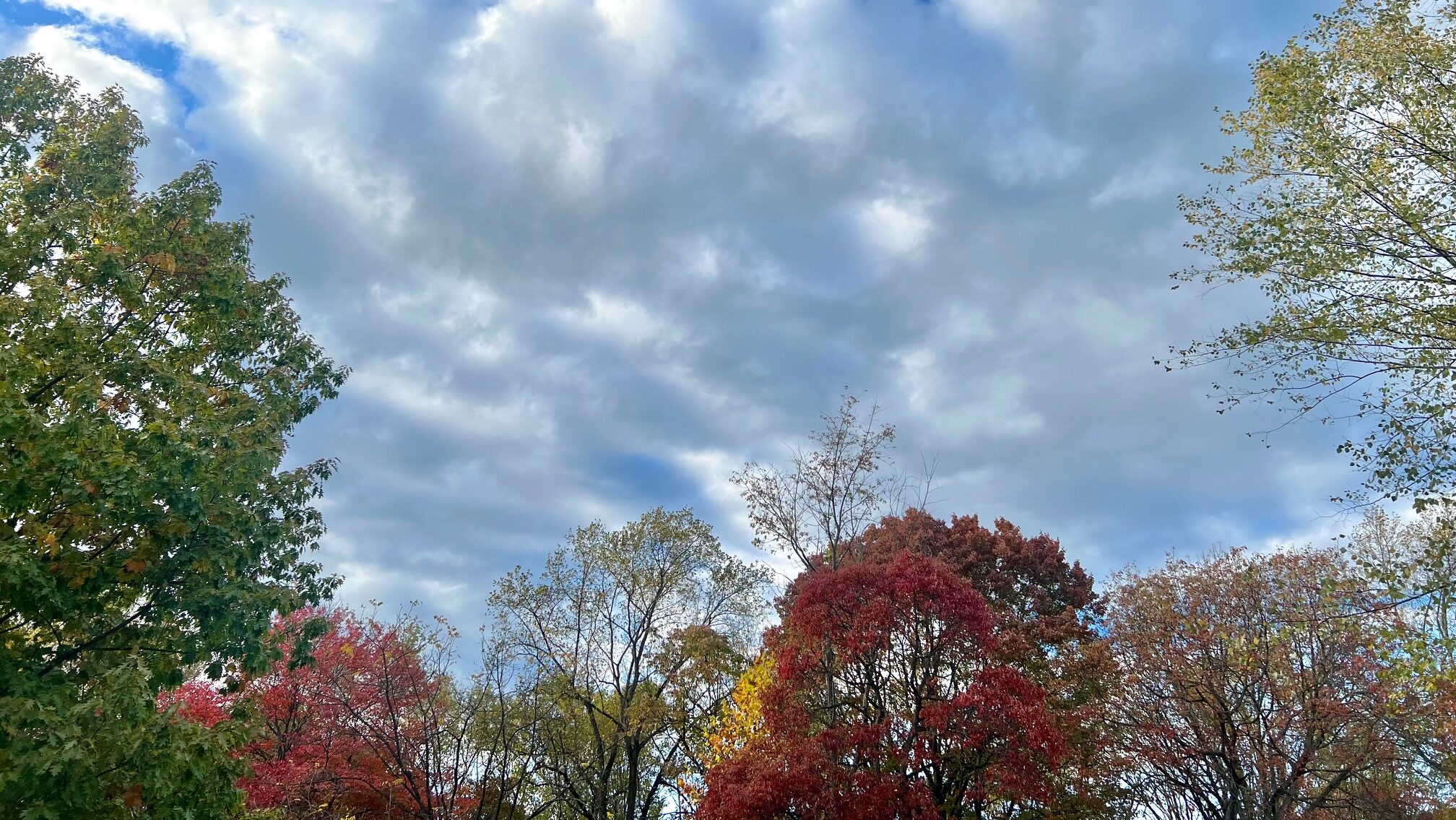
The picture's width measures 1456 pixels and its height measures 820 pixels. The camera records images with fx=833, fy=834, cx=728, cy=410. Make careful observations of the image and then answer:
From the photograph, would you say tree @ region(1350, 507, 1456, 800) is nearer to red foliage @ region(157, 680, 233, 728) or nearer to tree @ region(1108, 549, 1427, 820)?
tree @ region(1108, 549, 1427, 820)

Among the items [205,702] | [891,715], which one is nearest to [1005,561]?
[891,715]

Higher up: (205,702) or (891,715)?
(891,715)

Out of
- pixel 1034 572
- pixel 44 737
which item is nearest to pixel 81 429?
pixel 44 737

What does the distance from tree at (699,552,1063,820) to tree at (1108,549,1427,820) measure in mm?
4061

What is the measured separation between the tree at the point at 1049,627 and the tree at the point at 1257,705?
33.6 inches

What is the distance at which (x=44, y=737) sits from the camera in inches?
292

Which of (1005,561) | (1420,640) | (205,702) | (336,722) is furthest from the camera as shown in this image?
(1005,561)

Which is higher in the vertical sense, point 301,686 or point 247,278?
point 247,278

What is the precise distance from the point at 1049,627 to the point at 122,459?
65.4 ft

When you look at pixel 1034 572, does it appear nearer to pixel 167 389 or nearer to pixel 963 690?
pixel 963 690

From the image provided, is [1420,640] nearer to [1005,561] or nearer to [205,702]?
[1005,561]

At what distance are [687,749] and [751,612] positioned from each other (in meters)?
4.17

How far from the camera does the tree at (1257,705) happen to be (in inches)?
612

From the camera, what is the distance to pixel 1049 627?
839 inches
